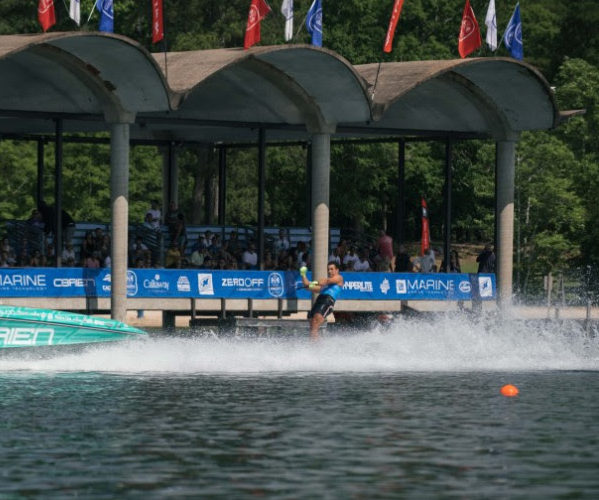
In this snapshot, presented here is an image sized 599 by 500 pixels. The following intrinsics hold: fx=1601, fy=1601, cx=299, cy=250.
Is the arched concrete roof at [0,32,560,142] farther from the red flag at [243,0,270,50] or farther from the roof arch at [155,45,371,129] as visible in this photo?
the red flag at [243,0,270,50]

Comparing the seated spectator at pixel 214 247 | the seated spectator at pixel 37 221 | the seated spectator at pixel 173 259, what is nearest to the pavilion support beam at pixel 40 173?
the seated spectator at pixel 37 221

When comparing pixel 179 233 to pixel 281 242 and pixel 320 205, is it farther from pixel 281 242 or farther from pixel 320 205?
pixel 320 205

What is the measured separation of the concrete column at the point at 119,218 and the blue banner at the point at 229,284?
0.67 meters

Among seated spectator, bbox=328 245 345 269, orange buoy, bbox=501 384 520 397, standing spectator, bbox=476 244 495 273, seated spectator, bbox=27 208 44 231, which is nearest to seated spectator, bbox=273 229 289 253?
seated spectator, bbox=328 245 345 269

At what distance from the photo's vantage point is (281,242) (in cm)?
4300

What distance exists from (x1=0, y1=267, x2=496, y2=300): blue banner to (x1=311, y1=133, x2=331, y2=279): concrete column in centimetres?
69

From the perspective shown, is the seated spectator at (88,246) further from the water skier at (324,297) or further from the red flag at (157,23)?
the water skier at (324,297)

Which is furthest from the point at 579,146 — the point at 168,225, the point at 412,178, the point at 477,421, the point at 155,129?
the point at 477,421

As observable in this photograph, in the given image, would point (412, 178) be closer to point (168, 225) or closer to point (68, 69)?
point (168, 225)

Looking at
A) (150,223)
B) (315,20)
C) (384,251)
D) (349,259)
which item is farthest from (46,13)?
(384,251)

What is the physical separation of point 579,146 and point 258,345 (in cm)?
3776

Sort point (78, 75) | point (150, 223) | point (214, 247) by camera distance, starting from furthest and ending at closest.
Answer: point (150, 223) → point (214, 247) → point (78, 75)

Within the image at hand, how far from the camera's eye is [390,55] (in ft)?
240

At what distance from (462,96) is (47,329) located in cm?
1677
